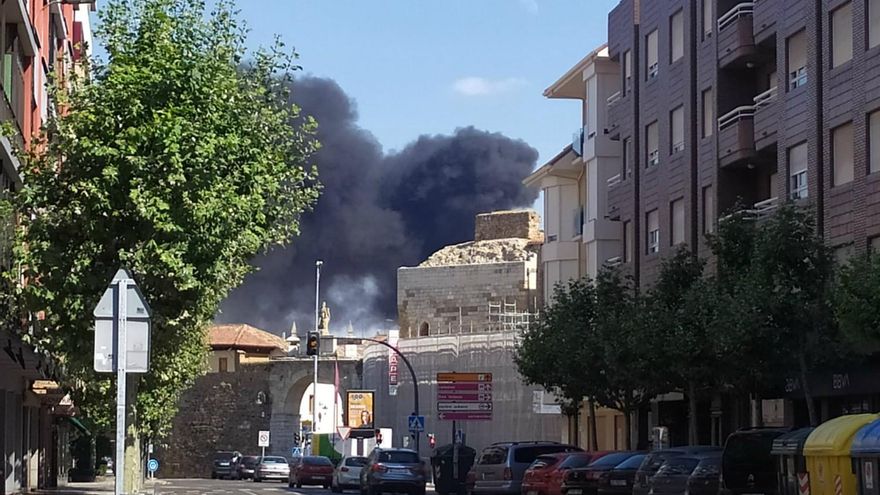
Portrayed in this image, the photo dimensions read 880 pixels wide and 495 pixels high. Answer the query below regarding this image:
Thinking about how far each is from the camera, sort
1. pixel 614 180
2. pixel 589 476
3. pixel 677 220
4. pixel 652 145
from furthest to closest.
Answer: pixel 614 180, pixel 652 145, pixel 677 220, pixel 589 476

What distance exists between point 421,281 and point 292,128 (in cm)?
7063

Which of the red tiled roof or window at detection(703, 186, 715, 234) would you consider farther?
the red tiled roof

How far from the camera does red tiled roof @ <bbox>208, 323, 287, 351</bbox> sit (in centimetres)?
12081

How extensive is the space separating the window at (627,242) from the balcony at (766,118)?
11.1 m

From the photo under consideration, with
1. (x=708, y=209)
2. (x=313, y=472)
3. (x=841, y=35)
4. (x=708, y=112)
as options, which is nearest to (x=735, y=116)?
(x=708, y=112)

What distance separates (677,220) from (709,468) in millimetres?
21756

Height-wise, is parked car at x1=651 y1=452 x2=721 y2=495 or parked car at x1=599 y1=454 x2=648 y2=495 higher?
parked car at x1=651 y1=452 x2=721 y2=495

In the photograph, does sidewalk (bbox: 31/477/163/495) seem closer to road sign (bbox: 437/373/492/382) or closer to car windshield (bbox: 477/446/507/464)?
car windshield (bbox: 477/446/507/464)

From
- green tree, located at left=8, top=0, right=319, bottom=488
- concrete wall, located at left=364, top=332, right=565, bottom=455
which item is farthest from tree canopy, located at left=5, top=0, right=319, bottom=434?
concrete wall, located at left=364, top=332, right=565, bottom=455

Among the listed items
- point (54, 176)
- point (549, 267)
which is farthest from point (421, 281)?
point (54, 176)

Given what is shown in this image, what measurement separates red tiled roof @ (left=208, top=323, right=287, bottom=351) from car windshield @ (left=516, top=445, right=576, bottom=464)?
7981 centimetres

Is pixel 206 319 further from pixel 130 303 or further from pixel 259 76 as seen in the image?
pixel 130 303

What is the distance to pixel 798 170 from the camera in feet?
125

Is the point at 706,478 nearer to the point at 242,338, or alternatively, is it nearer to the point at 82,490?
the point at 82,490
